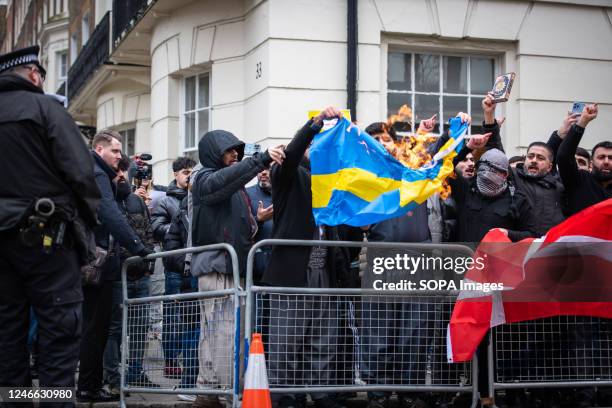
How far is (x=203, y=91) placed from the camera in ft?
44.4

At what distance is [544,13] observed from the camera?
12.4 m

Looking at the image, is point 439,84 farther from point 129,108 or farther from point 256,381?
point 129,108

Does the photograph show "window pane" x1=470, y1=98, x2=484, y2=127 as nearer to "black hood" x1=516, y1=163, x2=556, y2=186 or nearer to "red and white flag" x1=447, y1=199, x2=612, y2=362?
"black hood" x1=516, y1=163, x2=556, y2=186

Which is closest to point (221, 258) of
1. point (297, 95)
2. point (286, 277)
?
point (286, 277)

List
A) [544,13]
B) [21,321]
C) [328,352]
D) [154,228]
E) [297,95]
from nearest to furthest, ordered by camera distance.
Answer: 1. [21,321]
2. [328,352]
3. [154,228]
4. [297,95]
5. [544,13]

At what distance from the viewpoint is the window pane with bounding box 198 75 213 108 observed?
13.5 metres

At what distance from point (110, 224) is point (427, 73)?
6070mm

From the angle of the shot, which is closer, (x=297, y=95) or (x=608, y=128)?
(x=297, y=95)

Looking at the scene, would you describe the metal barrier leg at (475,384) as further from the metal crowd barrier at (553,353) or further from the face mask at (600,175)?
the face mask at (600,175)

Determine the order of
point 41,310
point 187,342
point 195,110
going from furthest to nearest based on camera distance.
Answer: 1. point 195,110
2. point 187,342
3. point 41,310

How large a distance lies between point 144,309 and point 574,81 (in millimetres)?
7264

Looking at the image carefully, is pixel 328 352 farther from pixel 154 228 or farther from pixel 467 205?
pixel 154 228

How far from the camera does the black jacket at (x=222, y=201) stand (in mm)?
7176

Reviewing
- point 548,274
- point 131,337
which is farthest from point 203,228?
point 548,274
